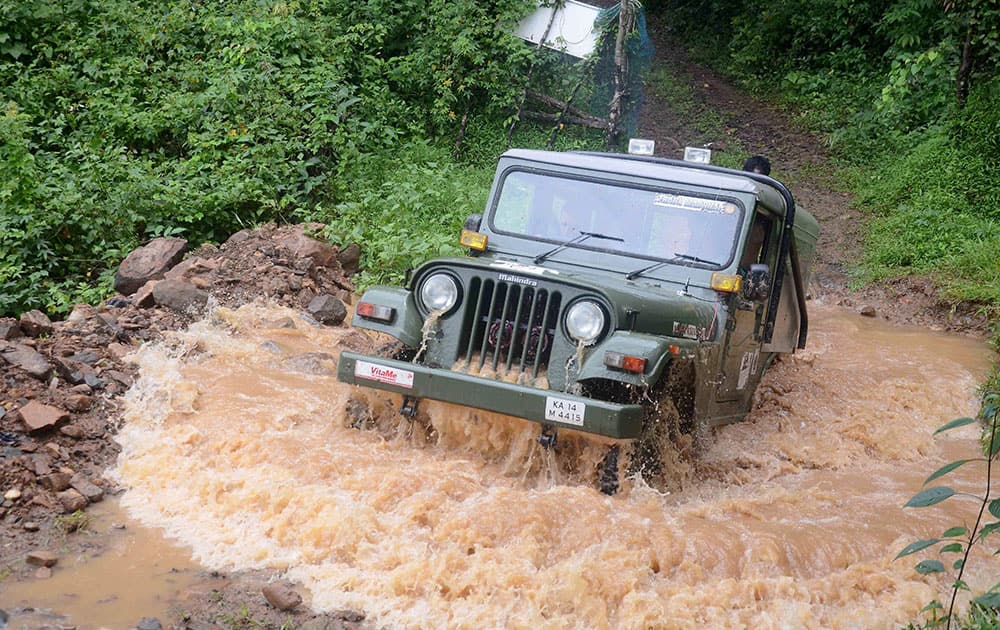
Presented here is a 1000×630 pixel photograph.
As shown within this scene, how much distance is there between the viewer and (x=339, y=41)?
41.9ft

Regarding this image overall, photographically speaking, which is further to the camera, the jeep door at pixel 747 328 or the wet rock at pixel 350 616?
the jeep door at pixel 747 328

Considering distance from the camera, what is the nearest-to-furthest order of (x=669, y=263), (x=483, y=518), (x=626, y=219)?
1. (x=483, y=518)
2. (x=669, y=263)
3. (x=626, y=219)

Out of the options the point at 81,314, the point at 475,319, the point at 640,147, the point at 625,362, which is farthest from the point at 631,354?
the point at 81,314

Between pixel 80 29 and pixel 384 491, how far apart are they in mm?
9387

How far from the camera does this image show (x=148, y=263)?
348 inches

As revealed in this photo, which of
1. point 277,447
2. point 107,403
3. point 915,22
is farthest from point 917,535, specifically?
point 915,22

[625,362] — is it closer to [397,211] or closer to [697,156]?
[697,156]

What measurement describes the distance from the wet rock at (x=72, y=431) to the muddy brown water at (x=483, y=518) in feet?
0.82

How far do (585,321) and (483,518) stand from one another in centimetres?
114

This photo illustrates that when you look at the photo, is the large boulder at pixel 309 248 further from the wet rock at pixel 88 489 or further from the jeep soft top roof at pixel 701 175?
the wet rock at pixel 88 489

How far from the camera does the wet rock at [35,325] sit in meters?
6.99

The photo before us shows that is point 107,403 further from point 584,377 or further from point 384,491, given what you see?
point 584,377

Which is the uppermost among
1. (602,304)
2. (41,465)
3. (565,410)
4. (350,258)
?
(602,304)

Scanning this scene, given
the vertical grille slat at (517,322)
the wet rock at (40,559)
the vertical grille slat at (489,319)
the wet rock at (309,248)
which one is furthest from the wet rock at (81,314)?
the vertical grille slat at (517,322)
